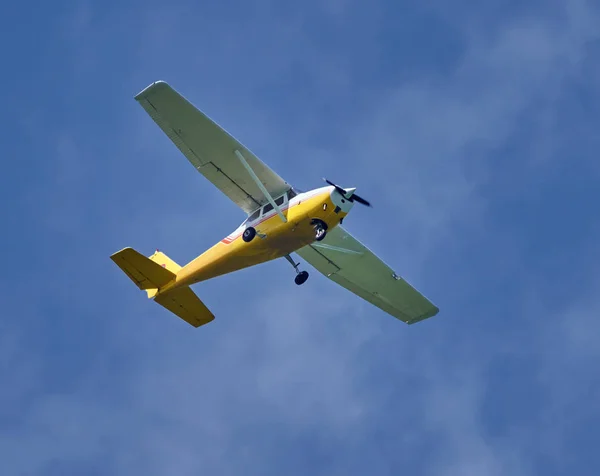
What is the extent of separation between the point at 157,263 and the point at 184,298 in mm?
1351

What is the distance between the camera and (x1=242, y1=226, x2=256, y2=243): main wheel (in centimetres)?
2842

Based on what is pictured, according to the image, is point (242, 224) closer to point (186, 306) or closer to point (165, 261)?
point (186, 306)

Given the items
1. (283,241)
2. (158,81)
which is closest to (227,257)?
(283,241)

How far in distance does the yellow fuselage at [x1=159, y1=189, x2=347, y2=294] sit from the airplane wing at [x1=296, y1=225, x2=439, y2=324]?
119 inches

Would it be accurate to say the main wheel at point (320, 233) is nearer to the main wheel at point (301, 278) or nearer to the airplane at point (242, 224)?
the airplane at point (242, 224)

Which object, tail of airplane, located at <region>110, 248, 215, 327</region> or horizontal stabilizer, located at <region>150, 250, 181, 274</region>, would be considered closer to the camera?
tail of airplane, located at <region>110, 248, 215, 327</region>

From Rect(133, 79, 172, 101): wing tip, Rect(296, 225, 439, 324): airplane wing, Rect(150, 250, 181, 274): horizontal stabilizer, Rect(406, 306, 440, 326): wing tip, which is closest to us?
Rect(133, 79, 172, 101): wing tip

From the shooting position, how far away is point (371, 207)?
27719 mm

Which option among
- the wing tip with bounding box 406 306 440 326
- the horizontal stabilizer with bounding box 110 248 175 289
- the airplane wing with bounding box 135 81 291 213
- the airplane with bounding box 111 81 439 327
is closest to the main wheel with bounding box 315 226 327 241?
the airplane with bounding box 111 81 439 327

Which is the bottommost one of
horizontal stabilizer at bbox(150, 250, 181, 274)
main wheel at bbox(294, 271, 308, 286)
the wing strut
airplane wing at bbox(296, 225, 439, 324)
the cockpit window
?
horizontal stabilizer at bbox(150, 250, 181, 274)

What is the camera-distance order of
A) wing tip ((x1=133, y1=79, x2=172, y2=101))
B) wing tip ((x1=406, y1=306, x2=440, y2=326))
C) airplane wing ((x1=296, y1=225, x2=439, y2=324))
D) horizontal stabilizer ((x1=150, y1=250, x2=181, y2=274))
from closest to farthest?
wing tip ((x1=133, y1=79, x2=172, y2=101)) < horizontal stabilizer ((x1=150, y1=250, x2=181, y2=274)) < airplane wing ((x1=296, y1=225, x2=439, y2=324)) < wing tip ((x1=406, y1=306, x2=440, y2=326))

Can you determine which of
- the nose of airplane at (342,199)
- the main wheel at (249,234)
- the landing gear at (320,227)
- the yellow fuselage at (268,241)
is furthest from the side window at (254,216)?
the nose of airplane at (342,199)

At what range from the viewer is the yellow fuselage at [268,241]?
27.4m

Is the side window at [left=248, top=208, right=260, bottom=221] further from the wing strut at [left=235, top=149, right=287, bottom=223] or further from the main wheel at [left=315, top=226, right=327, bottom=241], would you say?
the main wheel at [left=315, top=226, right=327, bottom=241]
